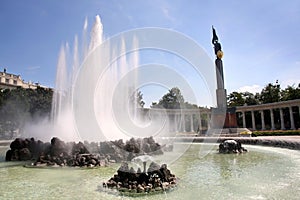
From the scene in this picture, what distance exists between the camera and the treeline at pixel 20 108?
1593 inches

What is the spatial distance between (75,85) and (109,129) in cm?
513

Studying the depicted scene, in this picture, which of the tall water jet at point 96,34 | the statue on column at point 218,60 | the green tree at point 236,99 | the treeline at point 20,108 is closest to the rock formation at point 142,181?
the tall water jet at point 96,34

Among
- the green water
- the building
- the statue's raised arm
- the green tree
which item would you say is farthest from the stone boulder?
the building

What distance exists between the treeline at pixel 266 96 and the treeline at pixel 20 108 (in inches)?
1919

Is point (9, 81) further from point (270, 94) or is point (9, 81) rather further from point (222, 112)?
point (270, 94)

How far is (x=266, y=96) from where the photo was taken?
61656 mm

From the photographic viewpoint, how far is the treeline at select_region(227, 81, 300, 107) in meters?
55.7

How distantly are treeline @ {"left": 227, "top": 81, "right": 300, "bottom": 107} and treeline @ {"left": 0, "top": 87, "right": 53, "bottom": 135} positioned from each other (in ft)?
160

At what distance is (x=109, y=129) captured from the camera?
2098 centimetres

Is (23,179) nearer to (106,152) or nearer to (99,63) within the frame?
(106,152)

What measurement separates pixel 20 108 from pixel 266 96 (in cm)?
5784

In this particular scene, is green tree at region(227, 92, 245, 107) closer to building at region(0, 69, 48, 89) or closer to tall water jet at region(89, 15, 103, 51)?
tall water jet at region(89, 15, 103, 51)

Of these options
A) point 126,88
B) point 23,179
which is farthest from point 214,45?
point 23,179

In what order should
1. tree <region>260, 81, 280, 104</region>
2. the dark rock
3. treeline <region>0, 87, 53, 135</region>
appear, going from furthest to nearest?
1. tree <region>260, 81, 280, 104</region>
2. treeline <region>0, 87, 53, 135</region>
3. the dark rock
